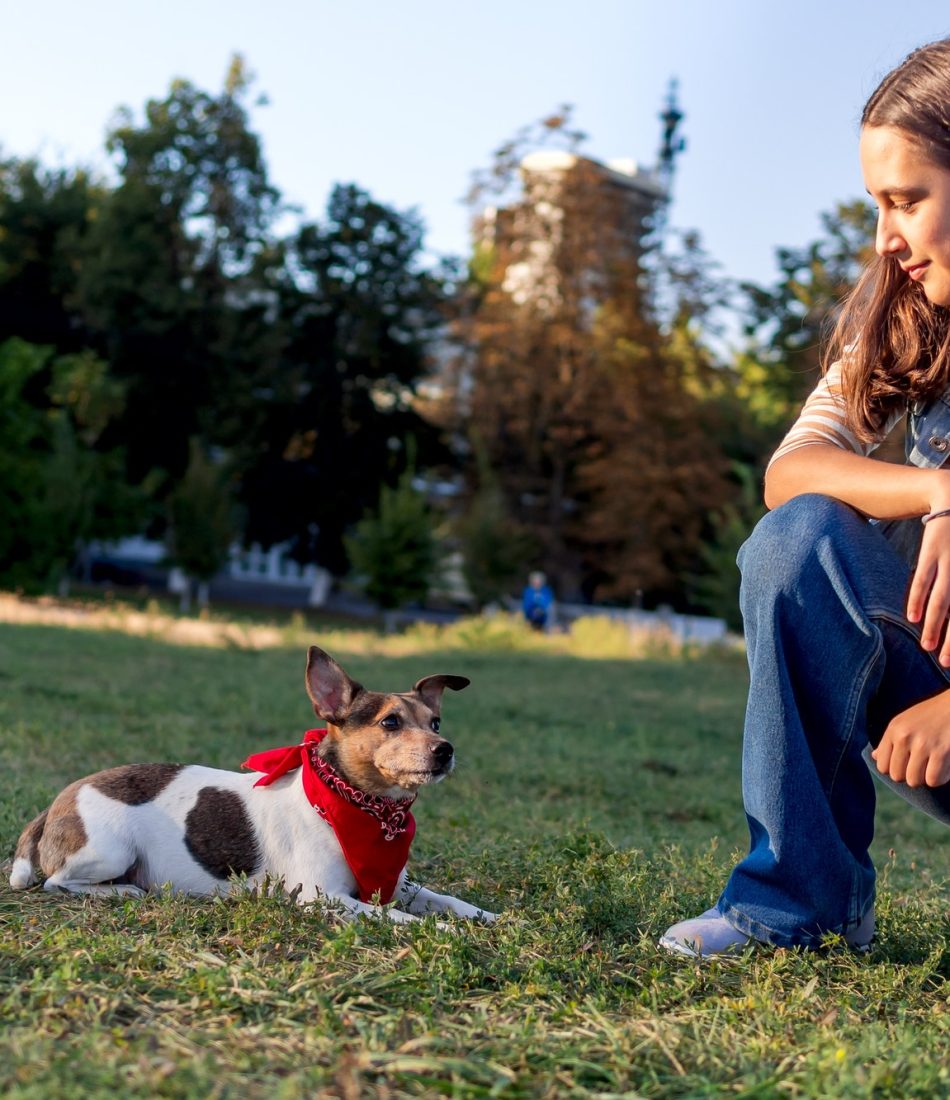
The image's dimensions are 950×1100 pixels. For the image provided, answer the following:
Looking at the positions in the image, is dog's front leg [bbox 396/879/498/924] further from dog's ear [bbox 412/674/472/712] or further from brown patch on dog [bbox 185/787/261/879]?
dog's ear [bbox 412/674/472/712]

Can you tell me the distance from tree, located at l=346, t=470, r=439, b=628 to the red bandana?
33385 millimetres

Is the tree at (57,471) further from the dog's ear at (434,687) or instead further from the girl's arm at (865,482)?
the girl's arm at (865,482)

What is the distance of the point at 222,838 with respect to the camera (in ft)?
13.9

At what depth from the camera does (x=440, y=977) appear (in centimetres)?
294

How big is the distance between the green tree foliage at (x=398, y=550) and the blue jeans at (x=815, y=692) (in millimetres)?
34386

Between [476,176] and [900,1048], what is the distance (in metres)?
41.7

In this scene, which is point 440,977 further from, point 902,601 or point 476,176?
point 476,176

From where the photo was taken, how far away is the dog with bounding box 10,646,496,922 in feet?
13.3

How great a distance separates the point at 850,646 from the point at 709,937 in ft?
2.68

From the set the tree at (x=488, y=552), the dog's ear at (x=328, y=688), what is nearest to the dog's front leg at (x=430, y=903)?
the dog's ear at (x=328, y=688)

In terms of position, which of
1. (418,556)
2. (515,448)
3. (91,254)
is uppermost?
(91,254)

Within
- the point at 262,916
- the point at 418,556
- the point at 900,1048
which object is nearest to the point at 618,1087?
the point at 900,1048

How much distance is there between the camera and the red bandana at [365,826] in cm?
403

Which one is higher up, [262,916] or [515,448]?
[515,448]
